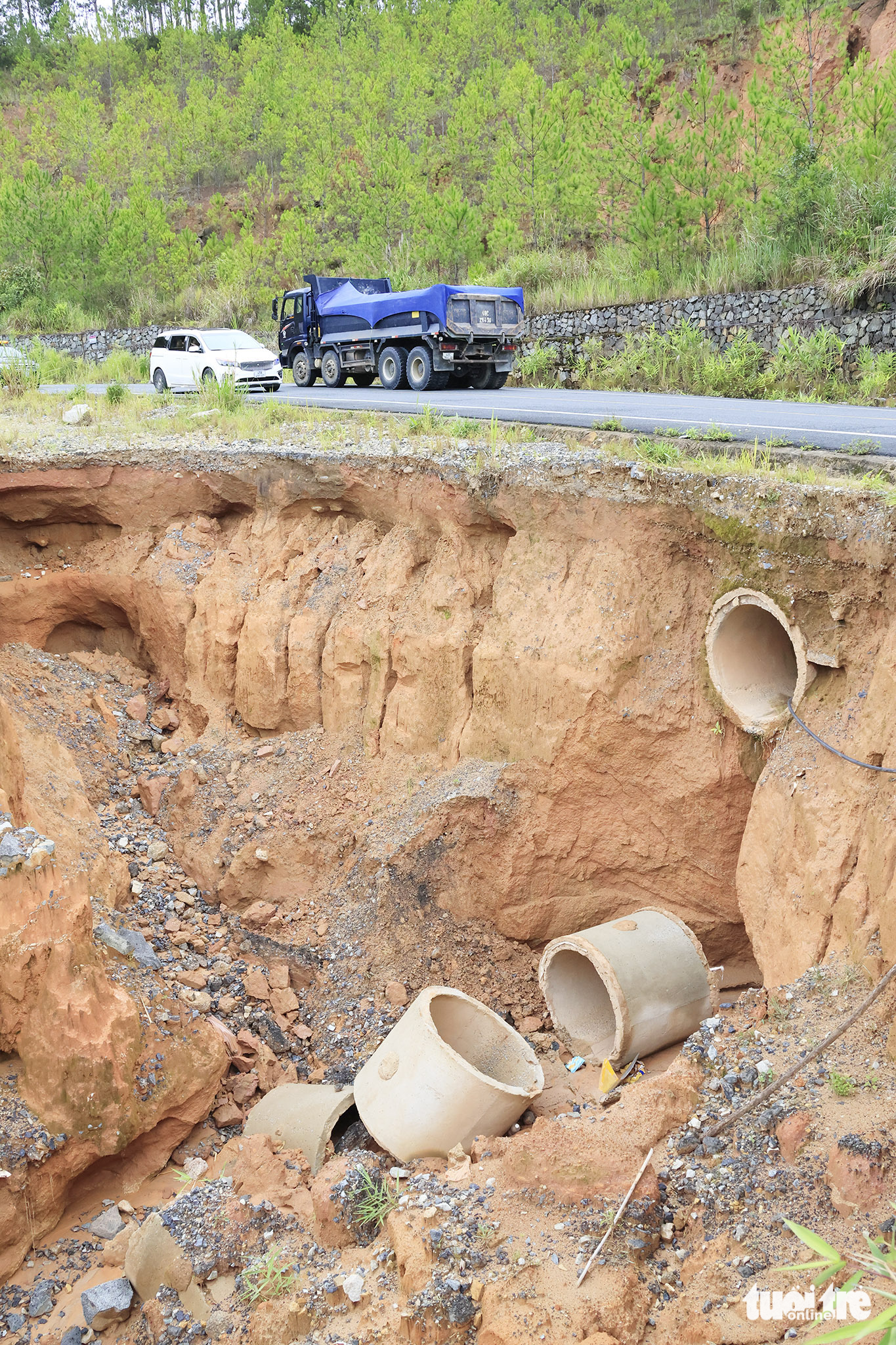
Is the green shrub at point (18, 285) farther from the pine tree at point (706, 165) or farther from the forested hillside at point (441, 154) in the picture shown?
the pine tree at point (706, 165)

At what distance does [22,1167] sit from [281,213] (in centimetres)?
3690

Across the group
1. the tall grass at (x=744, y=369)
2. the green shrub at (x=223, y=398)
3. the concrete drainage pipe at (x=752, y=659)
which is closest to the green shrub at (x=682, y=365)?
the tall grass at (x=744, y=369)

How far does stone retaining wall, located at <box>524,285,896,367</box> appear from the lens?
49.8 ft

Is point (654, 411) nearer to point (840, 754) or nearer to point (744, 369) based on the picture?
point (744, 369)

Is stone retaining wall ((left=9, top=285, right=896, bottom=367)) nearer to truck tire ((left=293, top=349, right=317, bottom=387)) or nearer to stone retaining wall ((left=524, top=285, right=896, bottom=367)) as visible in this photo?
stone retaining wall ((left=524, top=285, right=896, bottom=367))

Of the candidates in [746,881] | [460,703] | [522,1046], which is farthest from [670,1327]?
[460,703]

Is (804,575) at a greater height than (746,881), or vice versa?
(804,575)

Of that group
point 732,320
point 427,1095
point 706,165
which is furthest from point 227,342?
point 427,1095

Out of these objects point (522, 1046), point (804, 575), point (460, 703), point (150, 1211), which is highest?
point (804, 575)

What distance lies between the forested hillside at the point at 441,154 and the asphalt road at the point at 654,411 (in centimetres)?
447

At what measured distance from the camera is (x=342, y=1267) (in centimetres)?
499

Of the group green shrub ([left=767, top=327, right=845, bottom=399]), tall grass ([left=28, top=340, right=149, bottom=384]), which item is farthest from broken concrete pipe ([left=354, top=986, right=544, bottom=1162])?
tall grass ([left=28, top=340, right=149, bottom=384])

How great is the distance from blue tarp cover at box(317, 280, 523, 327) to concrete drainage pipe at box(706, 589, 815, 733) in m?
10.1

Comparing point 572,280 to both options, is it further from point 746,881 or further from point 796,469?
point 746,881
